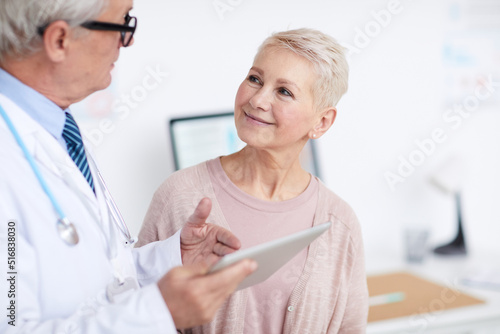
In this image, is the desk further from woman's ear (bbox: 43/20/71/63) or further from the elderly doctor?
woman's ear (bbox: 43/20/71/63)

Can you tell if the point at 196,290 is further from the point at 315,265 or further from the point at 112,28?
the point at 315,265

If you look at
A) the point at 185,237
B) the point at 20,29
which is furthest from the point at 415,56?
the point at 20,29

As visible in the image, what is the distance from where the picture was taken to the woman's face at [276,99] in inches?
57.8

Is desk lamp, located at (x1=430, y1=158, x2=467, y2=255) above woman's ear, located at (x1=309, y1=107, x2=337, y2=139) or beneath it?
beneath

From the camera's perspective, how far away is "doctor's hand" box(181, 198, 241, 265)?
114cm

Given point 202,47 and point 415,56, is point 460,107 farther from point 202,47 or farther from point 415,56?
point 202,47

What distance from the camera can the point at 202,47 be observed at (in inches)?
89.6

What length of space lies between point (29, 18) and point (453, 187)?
7.56ft

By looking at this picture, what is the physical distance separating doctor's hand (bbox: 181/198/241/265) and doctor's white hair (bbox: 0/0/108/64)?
0.46 metres

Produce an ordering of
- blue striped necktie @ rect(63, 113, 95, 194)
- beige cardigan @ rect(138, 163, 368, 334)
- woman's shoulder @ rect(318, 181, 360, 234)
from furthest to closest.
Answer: woman's shoulder @ rect(318, 181, 360, 234) → beige cardigan @ rect(138, 163, 368, 334) → blue striped necktie @ rect(63, 113, 95, 194)

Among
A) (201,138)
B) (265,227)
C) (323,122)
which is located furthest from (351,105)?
(265,227)

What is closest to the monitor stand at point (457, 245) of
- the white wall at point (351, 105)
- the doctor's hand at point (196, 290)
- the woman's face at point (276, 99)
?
the white wall at point (351, 105)

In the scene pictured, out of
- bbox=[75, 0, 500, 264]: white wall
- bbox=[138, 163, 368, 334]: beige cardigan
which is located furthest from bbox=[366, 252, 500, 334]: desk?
bbox=[138, 163, 368, 334]: beige cardigan

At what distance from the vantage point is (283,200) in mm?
1587
